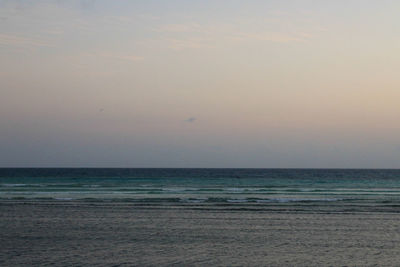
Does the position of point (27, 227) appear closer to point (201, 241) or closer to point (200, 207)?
point (201, 241)

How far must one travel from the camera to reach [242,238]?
25078 millimetres

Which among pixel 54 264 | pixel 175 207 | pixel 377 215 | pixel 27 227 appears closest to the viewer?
pixel 54 264

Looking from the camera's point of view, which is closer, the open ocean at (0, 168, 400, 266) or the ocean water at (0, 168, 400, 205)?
the open ocean at (0, 168, 400, 266)

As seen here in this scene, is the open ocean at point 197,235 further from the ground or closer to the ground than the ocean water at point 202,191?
closer to the ground

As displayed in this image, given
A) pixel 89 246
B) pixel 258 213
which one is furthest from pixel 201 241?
pixel 258 213

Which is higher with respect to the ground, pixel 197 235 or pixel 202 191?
pixel 202 191

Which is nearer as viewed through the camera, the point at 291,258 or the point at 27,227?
the point at 291,258

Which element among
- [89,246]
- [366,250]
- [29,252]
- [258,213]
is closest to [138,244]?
[89,246]

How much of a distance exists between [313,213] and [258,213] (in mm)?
3571

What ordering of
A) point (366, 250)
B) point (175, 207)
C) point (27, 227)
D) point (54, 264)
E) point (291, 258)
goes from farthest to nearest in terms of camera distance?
point (175, 207) < point (27, 227) < point (366, 250) < point (291, 258) < point (54, 264)

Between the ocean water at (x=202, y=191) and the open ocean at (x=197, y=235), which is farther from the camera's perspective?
the ocean water at (x=202, y=191)

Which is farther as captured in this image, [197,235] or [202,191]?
[202,191]

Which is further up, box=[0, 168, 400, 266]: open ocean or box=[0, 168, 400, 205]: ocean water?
box=[0, 168, 400, 205]: ocean water

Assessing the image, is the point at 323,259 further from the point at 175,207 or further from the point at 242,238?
the point at 175,207
